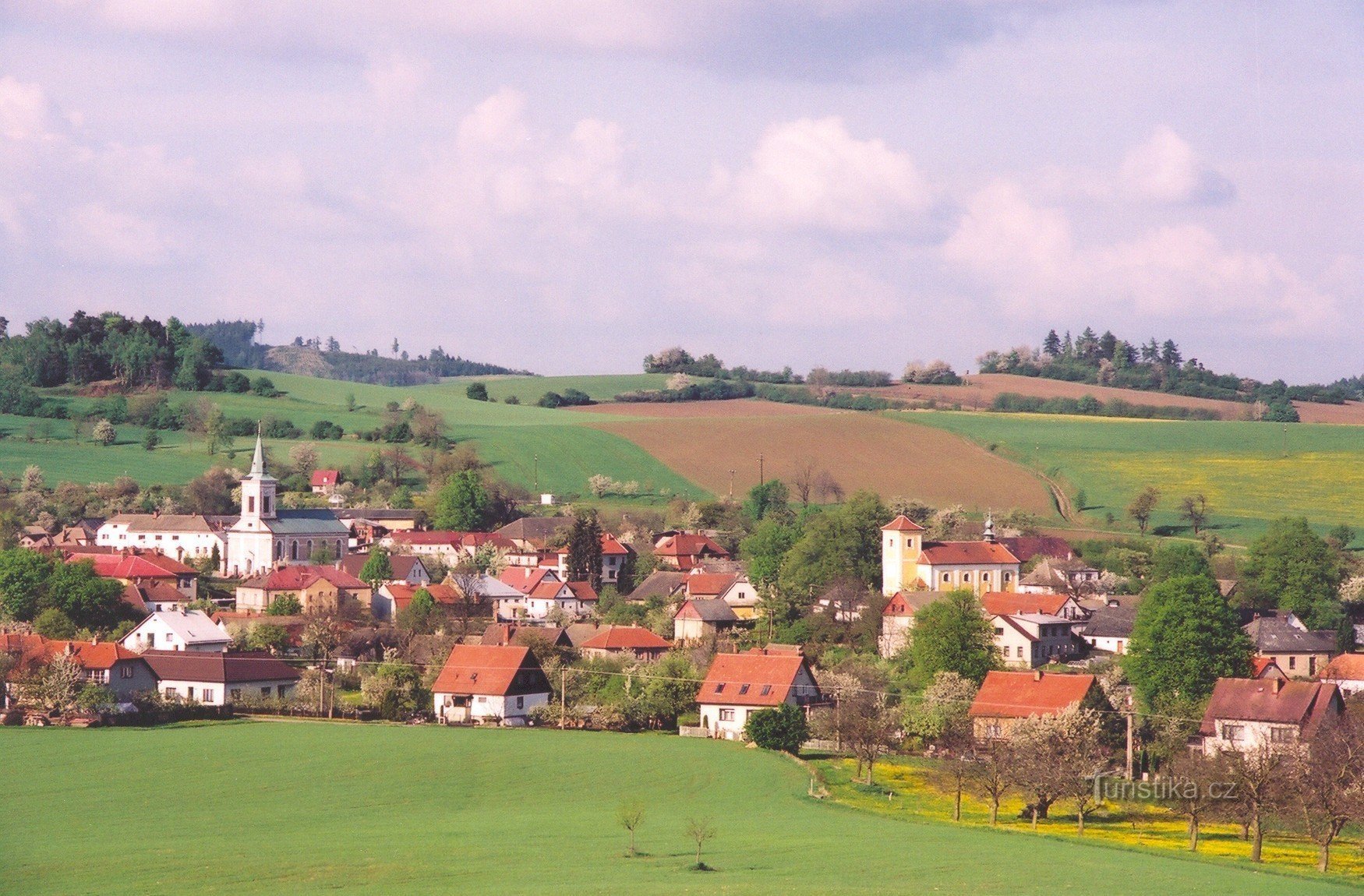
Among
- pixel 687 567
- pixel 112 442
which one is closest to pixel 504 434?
pixel 112 442

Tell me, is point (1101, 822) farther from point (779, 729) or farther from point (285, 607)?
point (285, 607)

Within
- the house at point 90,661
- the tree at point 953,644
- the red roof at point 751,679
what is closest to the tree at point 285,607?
the house at point 90,661

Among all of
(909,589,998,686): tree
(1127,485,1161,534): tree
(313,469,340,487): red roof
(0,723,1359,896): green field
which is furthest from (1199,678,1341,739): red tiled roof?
(313,469,340,487): red roof

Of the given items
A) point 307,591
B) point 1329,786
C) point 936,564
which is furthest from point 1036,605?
point 1329,786

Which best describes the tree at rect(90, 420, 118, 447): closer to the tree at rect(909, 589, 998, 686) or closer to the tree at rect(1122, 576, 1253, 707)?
the tree at rect(909, 589, 998, 686)

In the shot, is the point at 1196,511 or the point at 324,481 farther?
the point at 324,481
